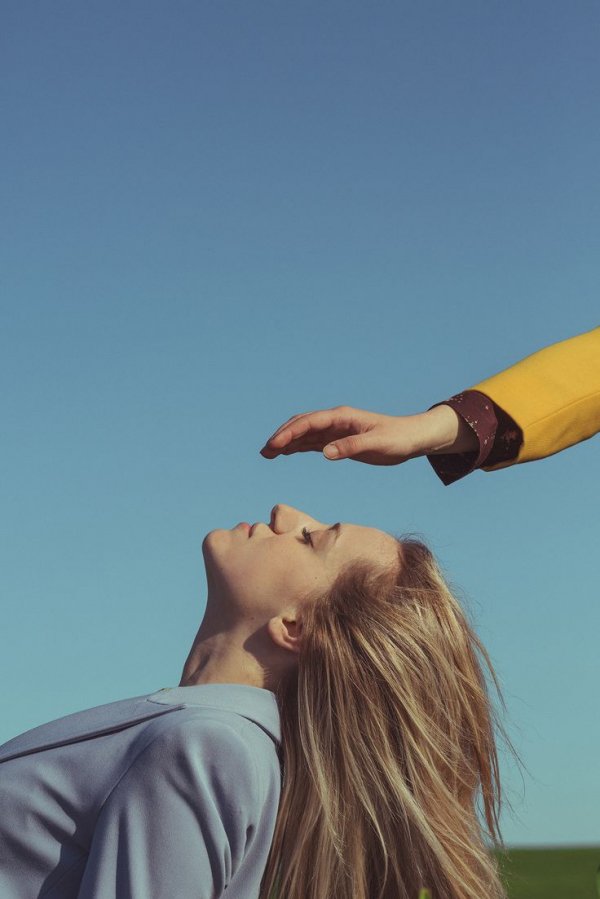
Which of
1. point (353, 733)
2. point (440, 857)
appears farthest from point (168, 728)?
point (440, 857)

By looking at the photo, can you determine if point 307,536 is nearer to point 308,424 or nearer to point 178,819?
point 308,424

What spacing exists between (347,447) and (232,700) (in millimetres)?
790

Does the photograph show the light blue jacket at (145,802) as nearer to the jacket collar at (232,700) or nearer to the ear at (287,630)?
the jacket collar at (232,700)

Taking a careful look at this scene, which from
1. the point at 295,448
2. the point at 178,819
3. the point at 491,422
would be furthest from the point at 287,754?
the point at 491,422

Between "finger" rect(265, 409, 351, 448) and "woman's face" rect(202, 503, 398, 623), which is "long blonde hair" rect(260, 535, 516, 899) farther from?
"finger" rect(265, 409, 351, 448)

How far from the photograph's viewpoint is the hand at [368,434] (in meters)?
2.83

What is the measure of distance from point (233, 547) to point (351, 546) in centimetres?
38

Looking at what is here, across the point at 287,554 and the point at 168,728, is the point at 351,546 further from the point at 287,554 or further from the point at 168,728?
the point at 168,728

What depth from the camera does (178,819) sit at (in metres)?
2.67

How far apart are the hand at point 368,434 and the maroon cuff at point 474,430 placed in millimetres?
72

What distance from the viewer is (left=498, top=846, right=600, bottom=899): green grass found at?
8.34 metres

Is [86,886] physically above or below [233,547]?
below

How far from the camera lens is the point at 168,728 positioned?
279 cm

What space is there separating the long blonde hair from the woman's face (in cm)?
6
